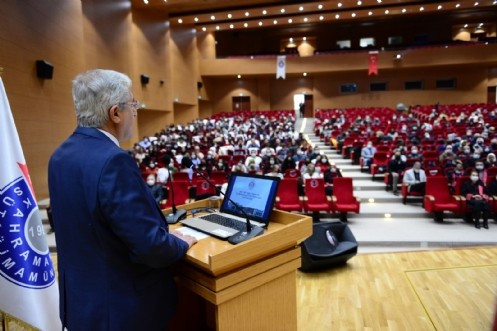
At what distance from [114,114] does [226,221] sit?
2.29 feet

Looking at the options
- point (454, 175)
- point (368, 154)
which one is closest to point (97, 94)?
point (454, 175)

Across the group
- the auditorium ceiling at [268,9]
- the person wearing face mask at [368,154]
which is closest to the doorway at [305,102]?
the auditorium ceiling at [268,9]

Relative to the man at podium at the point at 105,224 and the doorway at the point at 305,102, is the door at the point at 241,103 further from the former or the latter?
the man at podium at the point at 105,224

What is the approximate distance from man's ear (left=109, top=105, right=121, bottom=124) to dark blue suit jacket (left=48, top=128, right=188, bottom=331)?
0.22 ft

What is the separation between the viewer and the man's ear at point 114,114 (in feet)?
3.92

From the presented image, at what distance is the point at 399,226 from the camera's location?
5.38 meters

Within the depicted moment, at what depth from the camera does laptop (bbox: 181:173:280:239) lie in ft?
5.06

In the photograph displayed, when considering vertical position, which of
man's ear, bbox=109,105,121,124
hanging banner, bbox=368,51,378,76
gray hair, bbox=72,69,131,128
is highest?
hanging banner, bbox=368,51,378,76

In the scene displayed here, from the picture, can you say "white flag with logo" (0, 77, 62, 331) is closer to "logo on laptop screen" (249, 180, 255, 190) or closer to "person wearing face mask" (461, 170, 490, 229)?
"logo on laptop screen" (249, 180, 255, 190)

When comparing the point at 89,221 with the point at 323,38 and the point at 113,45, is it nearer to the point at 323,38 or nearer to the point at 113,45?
the point at 113,45

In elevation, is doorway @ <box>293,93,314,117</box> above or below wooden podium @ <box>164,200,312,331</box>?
above

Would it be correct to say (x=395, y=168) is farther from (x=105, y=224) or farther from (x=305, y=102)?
(x=305, y=102)

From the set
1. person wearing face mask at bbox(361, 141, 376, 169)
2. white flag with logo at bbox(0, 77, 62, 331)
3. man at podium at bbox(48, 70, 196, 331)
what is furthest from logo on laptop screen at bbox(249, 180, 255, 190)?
person wearing face mask at bbox(361, 141, 376, 169)

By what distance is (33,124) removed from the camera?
270 inches
